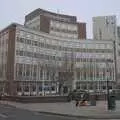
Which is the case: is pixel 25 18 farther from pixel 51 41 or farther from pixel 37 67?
pixel 37 67

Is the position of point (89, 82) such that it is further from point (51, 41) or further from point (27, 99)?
point (27, 99)

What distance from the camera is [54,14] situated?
394 feet

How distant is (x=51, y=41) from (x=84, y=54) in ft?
53.2

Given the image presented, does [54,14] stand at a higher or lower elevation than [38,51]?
higher

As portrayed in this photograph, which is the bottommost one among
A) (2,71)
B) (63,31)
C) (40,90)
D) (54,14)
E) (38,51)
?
(40,90)

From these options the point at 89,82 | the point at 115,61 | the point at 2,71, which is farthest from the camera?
the point at 115,61

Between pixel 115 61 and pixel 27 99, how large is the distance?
78832 mm

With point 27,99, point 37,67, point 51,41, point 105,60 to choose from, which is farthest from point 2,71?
point 27,99

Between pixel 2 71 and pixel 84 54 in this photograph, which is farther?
pixel 84 54

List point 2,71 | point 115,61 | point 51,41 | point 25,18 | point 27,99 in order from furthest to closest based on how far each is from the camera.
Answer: point 25,18, point 115,61, point 51,41, point 2,71, point 27,99

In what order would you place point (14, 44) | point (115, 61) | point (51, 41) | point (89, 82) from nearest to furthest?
point (14, 44) → point (51, 41) → point (89, 82) → point (115, 61)

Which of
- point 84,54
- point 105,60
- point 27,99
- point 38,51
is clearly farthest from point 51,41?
point 27,99

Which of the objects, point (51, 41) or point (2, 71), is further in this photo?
point (51, 41)

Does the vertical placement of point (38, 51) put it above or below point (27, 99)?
above
